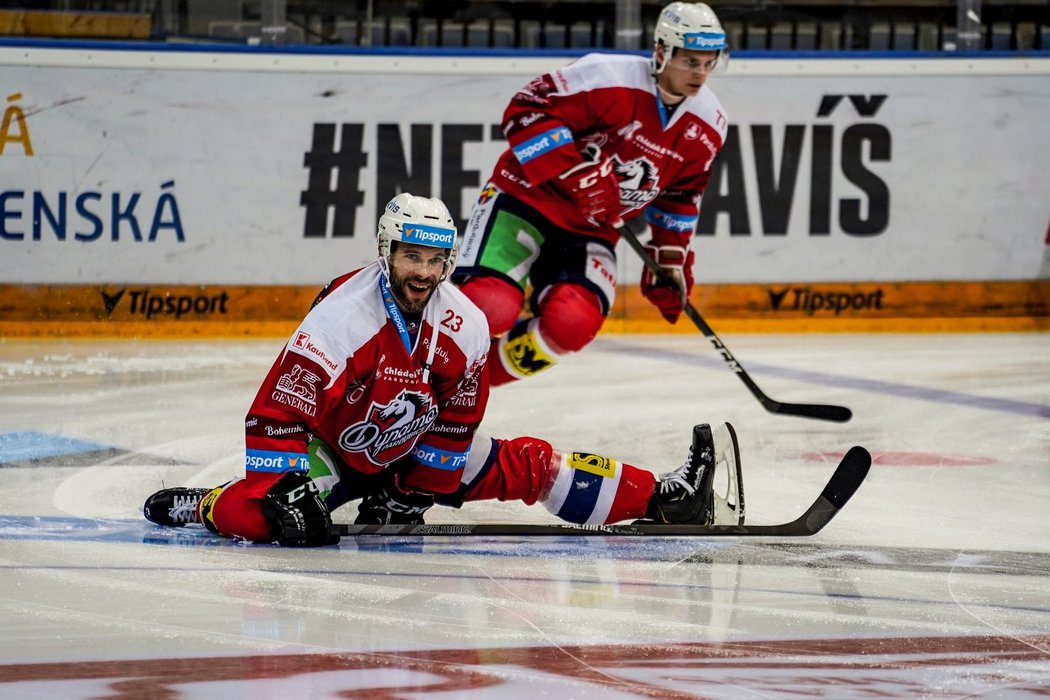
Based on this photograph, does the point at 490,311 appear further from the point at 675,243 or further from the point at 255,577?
the point at 255,577

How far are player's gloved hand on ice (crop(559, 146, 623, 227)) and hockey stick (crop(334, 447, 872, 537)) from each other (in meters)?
1.04

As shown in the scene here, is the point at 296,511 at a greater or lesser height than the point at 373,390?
lesser

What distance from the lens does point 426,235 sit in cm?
286

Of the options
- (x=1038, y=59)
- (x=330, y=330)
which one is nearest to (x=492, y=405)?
(x=330, y=330)

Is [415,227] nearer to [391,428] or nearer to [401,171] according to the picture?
[391,428]

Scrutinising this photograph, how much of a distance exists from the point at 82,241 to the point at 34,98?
1.97ft

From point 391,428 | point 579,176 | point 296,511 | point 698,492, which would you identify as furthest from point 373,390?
point 579,176

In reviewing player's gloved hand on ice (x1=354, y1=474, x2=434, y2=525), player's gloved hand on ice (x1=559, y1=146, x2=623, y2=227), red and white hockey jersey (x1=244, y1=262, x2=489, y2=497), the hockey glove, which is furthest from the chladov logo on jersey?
the hockey glove

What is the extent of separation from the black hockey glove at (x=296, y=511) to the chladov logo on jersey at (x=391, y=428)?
0.43 ft

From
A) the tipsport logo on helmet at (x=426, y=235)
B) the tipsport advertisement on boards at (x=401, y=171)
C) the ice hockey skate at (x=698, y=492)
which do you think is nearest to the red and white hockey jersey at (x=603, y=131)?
the ice hockey skate at (x=698, y=492)

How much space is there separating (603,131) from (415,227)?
132 centimetres

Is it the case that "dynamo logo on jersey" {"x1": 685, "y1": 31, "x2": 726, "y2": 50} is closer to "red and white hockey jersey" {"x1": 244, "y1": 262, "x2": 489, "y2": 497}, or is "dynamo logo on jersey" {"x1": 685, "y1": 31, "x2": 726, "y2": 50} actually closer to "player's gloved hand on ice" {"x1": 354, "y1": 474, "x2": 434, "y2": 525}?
"red and white hockey jersey" {"x1": 244, "y1": 262, "x2": 489, "y2": 497}

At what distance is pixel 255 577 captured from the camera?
2.71m

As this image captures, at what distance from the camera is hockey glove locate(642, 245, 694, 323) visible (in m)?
4.29
